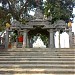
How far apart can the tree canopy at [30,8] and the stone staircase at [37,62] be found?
9.55 m

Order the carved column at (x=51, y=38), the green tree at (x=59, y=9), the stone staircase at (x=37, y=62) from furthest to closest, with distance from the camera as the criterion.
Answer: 1. the green tree at (x=59, y=9)
2. the carved column at (x=51, y=38)
3. the stone staircase at (x=37, y=62)

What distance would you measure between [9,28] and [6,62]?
20.8 feet

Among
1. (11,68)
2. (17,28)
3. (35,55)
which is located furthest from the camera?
(17,28)

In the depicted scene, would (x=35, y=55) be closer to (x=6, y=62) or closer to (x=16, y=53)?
(x=16, y=53)

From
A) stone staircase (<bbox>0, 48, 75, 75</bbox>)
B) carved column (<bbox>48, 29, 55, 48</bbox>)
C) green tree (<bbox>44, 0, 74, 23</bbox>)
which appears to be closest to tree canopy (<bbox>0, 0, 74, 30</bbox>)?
green tree (<bbox>44, 0, 74, 23</bbox>)

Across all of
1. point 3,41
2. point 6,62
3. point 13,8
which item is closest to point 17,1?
point 13,8

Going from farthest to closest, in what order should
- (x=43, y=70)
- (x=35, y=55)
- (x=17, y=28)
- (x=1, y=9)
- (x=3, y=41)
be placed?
(x=1, y=9)
(x=17, y=28)
(x=3, y=41)
(x=35, y=55)
(x=43, y=70)

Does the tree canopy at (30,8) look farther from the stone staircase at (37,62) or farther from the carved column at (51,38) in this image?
the stone staircase at (37,62)

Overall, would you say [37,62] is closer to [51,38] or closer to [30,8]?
[51,38]

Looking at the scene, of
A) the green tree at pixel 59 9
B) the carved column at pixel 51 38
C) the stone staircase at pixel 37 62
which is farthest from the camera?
the green tree at pixel 59 9

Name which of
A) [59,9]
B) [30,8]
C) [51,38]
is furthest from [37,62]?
[30,8]

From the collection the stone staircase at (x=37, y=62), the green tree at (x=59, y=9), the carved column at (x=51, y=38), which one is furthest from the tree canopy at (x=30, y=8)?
the stone staircase at (x=37, y=62)

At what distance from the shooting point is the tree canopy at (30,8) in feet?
66.3

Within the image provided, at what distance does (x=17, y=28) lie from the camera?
15625 mm
